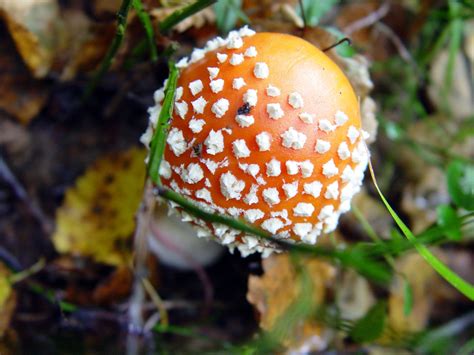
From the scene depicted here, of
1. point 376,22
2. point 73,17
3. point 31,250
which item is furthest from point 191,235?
point 376,22

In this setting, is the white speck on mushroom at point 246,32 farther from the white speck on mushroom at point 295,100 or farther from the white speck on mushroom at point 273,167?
the white speck on mushroom at point 273,167

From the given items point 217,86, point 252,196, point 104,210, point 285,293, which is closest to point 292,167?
point 252,196

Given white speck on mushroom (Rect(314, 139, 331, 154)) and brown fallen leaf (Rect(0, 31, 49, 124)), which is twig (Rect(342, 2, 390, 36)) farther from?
brown fallen leaf (Rect(0, 31, 49, 124))

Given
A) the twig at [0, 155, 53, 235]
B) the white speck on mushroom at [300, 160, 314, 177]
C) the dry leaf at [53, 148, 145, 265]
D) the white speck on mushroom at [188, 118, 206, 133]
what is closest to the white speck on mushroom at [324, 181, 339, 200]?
the white speck on mushroom at [300, 160, 314, 177]

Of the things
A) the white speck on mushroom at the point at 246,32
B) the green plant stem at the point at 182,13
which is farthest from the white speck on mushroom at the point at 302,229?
the green plant stem at the point at 182,13

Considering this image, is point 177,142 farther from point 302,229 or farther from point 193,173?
point 302,229

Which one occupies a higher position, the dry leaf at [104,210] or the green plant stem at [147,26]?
the green plant stem at [147,26]

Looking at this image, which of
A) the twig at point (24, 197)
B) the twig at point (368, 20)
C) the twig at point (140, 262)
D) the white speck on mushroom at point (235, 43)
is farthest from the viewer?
the twig at point (368, 20)
